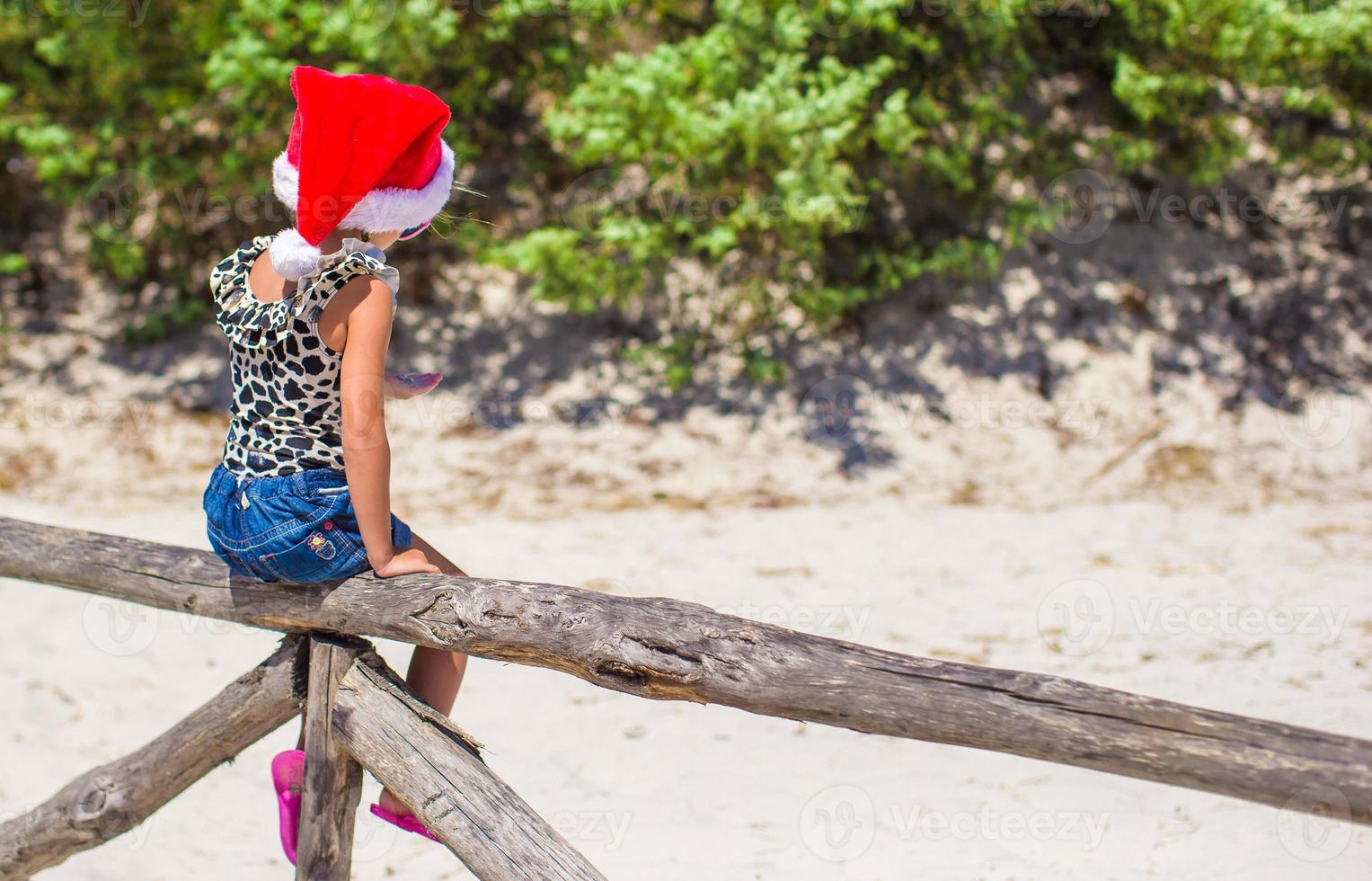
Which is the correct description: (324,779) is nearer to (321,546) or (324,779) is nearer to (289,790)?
(289,790)

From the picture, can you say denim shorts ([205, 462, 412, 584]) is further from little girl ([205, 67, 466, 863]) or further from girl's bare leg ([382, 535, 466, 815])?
girl's bare leg ([382, 535, 466, 815])

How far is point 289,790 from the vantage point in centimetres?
264

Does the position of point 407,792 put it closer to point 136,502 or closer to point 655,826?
point 655,826

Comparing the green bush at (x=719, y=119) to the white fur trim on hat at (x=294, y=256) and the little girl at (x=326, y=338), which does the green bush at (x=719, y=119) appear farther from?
the white fur trim on hat at (x=294, y=256)

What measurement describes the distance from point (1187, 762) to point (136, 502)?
5965mm

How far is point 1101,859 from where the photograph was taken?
3.34 metres

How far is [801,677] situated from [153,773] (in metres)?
1.73

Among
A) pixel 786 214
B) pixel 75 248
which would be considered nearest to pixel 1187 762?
pixel 786 214

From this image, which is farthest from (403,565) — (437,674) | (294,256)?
(294,256)

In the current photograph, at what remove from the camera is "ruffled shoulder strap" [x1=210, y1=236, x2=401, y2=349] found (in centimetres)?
222

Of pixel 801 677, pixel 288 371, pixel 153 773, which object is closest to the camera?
pixel 801 677

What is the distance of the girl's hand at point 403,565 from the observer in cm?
233

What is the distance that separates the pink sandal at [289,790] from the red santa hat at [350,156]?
115 centimetres

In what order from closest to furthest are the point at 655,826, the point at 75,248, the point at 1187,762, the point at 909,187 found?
1. the point at 1187,762
2. the point at 655,826
3. the point at 909,187
4. the point at 75,248
